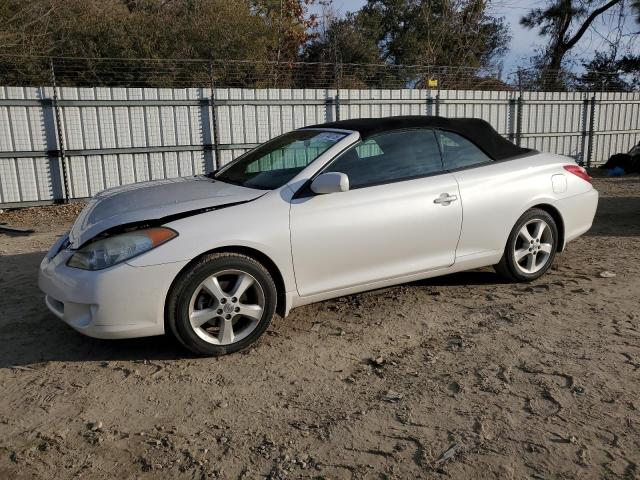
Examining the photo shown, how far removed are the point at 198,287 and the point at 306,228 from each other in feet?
2.70

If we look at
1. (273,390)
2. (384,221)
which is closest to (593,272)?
(384,221)

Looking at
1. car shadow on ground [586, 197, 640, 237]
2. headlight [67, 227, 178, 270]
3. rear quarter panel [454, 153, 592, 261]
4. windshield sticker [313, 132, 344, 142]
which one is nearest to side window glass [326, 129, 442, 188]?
windshield sticker [313, 132, 344, 142]

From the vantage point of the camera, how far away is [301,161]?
4352mm

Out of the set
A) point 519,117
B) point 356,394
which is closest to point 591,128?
point 519,117

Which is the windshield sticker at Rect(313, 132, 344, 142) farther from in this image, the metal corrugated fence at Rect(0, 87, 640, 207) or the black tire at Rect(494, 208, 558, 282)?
the metal corrugated fence at Rect(0, 87, 640, 207)

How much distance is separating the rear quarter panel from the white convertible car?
0.01m

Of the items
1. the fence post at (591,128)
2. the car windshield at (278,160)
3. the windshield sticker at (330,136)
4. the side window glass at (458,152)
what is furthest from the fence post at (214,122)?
the fence post at (591,128)

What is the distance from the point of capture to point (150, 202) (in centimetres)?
405

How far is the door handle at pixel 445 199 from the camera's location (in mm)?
4477

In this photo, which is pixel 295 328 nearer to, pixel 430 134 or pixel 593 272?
pixel 430 134

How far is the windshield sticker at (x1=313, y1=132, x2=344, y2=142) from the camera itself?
446 cm

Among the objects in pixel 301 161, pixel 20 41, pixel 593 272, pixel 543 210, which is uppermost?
pixel 20 41

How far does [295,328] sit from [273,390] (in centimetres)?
97

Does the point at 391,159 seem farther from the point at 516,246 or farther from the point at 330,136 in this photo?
the point at 516,246
